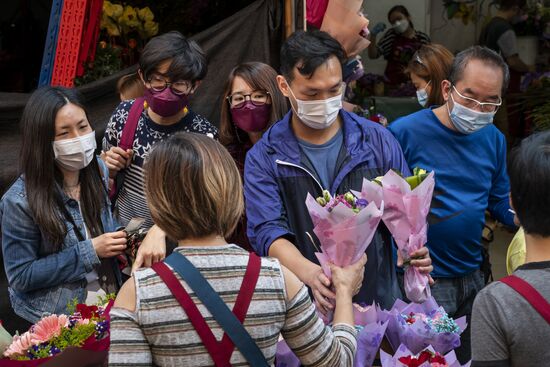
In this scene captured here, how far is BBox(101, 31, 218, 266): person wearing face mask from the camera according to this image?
3986 millimetres

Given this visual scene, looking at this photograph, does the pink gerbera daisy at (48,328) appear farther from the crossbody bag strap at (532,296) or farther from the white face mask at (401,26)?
the white face mask at (401,26)

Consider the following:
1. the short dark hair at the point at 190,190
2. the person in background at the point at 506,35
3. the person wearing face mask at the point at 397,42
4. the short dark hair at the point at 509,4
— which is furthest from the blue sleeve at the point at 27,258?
the short dark hair at the point at 509,4

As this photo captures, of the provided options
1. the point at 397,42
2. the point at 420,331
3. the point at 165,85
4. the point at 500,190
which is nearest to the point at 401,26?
the point at 397,42

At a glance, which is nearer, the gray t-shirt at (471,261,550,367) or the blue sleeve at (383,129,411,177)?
the gray t-shirt at (471,261,550,367)

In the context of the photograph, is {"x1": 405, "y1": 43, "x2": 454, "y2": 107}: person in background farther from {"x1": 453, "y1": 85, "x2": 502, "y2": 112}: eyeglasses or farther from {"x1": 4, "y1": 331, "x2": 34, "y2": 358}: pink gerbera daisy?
{"x1": 4, "y1": 331, "x2": 34, "y2": 358}: pink gerbera daisy

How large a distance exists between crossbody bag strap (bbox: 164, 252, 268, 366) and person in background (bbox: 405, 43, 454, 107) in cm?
282

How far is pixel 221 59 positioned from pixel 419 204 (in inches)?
112

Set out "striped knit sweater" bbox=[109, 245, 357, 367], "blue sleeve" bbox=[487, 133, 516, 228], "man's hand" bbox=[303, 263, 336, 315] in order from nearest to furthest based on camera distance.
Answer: "striped knit sweater" bbox=[109, 245, 357, 367] → "man's hand" bbox=[303, 263, 336, 315] → "blue sleeve" bbox=[487, 133, 516, 228]

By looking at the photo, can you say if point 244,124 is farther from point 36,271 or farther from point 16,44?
point 16,44

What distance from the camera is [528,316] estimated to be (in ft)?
7.24

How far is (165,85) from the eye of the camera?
398 cm

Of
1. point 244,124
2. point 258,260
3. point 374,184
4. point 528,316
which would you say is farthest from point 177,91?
point 528,316

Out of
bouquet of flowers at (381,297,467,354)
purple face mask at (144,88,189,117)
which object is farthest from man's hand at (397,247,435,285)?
purple face mask at (144,88,189,117)

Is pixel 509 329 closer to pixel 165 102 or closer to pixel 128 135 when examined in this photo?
pixel 165 102
